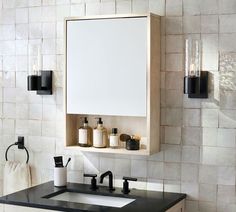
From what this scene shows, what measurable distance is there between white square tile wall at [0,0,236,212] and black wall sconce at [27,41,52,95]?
0.05 meters

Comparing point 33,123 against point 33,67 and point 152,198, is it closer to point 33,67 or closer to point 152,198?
point 33,67

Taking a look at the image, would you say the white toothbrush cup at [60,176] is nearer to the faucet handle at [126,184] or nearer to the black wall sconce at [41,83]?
the faucet handle at [126,184]

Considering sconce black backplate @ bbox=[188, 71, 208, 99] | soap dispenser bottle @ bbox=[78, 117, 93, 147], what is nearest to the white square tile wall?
sconce black backplate @ bbox=[188, 71, 208, 99]

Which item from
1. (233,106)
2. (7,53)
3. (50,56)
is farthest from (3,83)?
(233,106)

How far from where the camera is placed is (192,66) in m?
3.01

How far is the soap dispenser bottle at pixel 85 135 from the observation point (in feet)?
10.7

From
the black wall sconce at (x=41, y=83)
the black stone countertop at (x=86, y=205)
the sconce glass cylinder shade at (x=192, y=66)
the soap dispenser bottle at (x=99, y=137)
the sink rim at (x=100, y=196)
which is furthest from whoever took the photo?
the black wall sconce at (x=41, y=83)

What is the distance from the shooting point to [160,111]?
3.19 m

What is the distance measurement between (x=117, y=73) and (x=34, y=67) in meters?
0.62

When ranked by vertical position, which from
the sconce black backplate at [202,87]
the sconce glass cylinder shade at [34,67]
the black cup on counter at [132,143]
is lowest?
the black cup on counter at [132,143]

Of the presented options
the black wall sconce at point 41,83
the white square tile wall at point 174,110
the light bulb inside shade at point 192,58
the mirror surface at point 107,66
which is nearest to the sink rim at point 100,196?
the white square tile wall at point 174,110

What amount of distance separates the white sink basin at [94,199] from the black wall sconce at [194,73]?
0.75 m

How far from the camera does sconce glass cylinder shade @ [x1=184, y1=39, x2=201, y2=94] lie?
117 inches

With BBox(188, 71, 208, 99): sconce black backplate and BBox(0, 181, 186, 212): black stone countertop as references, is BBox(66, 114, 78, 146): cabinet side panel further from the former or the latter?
BBox(188, 71, 208, 99): sconce black backplate
